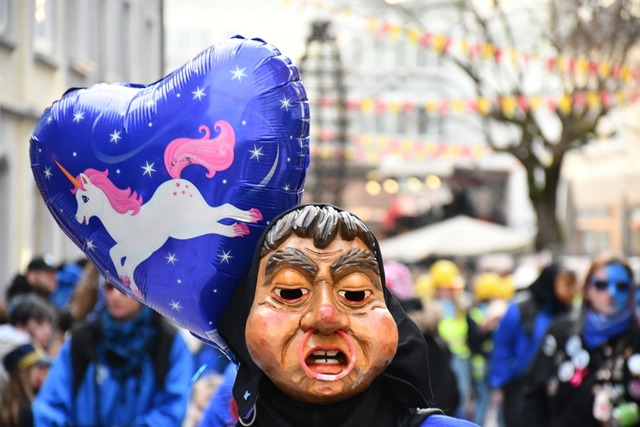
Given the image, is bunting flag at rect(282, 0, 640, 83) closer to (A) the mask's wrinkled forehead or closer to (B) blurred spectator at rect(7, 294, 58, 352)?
(B) blurred spectator at rect(7, 294, 58, 352)

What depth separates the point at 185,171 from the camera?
4.02 m

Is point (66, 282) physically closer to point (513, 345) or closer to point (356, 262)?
point (513, 345)

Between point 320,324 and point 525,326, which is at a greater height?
point 320,324

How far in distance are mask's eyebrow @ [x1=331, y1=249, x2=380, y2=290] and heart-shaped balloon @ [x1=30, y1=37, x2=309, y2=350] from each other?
1.42ft

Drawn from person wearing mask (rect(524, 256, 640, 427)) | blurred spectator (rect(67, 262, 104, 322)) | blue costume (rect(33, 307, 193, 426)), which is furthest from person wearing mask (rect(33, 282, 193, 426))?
person wearing mask (rect(524, 256, 640, 427))

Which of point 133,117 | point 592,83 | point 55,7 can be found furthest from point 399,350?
point 592,83

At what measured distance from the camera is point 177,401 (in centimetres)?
680

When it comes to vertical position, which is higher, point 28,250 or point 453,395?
point 453,395

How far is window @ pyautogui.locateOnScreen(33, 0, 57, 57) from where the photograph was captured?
60.2 feet

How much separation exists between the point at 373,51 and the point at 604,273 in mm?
62656

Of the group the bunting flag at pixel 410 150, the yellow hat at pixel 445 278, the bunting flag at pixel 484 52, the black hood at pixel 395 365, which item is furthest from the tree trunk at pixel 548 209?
the black hood at pixel 395 365

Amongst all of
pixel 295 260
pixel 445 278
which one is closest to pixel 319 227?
pixel 295 260

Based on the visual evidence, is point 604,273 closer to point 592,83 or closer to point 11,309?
point 11,309

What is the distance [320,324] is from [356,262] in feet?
0.60
